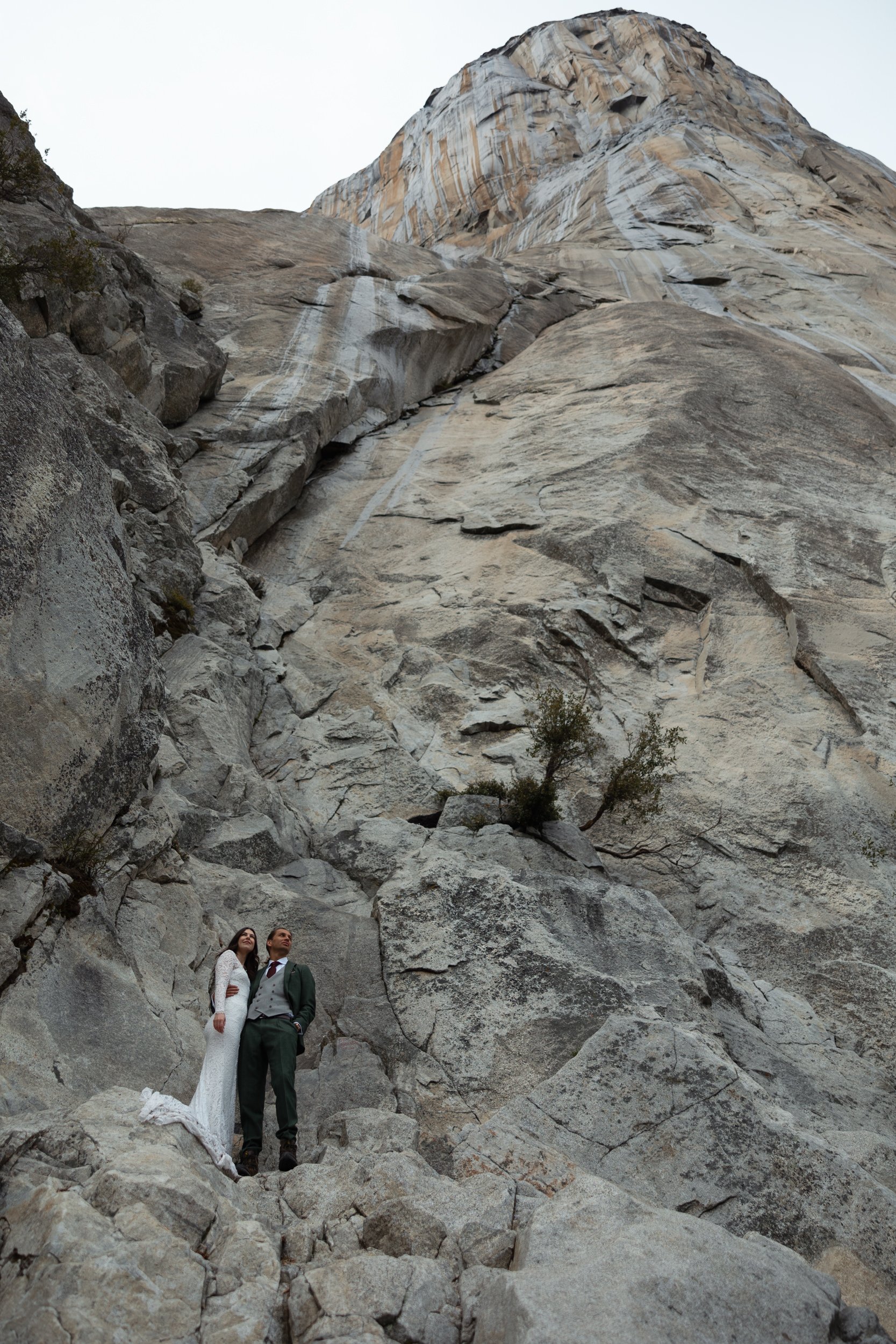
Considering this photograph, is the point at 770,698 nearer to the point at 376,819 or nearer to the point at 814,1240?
the point at 376,819

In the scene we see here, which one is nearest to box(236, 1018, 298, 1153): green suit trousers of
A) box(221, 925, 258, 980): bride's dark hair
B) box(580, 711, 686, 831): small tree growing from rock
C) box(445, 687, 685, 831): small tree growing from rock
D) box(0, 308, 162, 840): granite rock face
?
box(221, 925, 258, 980): bride's dark hair

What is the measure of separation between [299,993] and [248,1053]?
0.58 m

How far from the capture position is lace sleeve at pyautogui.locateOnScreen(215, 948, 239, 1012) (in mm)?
7477

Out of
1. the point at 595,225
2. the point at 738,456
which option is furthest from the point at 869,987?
the point at 595,225

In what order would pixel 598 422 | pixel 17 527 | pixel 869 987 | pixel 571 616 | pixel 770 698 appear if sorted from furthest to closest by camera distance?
pixel 598 422
pixel 571 616
pixel 770 698
pixel 869 987
pixel 17 527

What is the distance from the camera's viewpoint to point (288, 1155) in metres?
6.74

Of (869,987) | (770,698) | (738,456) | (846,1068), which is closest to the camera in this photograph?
(846,1068)

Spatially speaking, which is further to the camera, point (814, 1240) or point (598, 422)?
point (598, 422)

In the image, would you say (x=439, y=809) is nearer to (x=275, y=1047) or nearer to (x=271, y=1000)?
(x=271, y=1000)

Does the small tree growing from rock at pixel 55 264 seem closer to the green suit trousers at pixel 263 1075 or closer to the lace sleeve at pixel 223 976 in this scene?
the lace sleeve at pixel 223 976

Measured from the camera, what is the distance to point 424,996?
912 cm

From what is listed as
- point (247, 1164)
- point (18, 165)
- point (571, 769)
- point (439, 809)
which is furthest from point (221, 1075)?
point (18, 165)

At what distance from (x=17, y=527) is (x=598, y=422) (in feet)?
47.1

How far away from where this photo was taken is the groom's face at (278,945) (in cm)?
797
